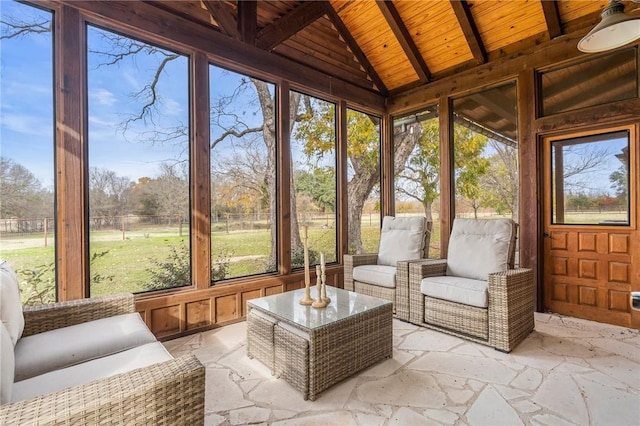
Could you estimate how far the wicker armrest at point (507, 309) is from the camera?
8.56ft

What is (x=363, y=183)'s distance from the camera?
495cm

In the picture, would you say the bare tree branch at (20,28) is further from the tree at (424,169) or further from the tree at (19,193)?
the tree at (424,169)

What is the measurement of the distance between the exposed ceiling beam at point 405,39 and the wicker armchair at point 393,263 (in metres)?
2.26

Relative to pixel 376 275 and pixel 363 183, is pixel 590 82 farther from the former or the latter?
pixel 376 275

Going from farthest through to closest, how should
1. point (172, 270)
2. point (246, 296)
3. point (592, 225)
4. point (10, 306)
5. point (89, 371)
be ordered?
point (246, 296)
point (592, 225)
point (172, 270)
point (10, 306)
point (89, 371)

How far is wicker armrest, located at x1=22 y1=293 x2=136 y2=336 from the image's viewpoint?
189 cm

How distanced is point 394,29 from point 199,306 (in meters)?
4.20

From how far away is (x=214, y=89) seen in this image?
3.40m

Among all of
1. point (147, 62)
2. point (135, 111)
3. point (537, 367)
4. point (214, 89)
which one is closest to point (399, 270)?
point (537, 367)

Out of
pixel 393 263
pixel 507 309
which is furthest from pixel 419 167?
pixel 507 309

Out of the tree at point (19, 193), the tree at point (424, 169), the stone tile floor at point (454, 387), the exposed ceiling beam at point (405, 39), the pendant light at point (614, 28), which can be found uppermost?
the exposed ceiling beam at point (405, 39)

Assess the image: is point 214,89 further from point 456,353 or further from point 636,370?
point 636,370

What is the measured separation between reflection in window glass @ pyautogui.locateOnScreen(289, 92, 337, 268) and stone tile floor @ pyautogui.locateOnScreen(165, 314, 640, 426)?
1.73 meters

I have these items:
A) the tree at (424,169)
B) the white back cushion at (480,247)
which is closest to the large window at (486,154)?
the tree at (424,169)
